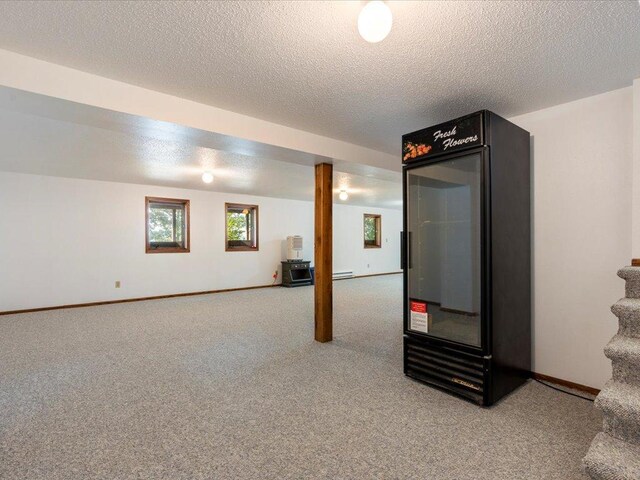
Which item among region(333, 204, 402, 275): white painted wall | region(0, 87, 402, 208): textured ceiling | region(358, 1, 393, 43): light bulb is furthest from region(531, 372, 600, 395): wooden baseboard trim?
region(333, 204, 402, 275): white painted wall

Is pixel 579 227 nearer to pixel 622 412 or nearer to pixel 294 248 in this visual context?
pixel 622 412

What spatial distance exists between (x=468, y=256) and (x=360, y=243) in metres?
7.86

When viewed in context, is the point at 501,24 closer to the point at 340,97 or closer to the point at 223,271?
the point at 340,97

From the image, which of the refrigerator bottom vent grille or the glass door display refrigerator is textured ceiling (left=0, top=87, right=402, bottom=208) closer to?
the glass door display refrigerator

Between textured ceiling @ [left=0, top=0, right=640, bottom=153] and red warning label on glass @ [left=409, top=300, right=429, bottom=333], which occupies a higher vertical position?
textured ceiling @ [left=0, top=0, right=640, bottom=153]

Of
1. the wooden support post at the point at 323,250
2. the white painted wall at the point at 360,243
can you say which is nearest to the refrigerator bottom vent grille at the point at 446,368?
the wooden support post at the point at 323,250

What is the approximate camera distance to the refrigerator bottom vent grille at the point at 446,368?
230 centimetres

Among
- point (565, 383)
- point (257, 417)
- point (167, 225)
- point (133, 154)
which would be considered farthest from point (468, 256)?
point (167, 225)

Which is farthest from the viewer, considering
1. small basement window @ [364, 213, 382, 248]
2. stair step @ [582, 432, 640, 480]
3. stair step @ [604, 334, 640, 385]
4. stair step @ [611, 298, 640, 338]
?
small basement window @ [364, 213, 382, 248]

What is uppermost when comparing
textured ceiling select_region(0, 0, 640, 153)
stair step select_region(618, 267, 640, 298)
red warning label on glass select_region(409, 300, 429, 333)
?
textured ceiling select_region(0, 0, 640, 153)

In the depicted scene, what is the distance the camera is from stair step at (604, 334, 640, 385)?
1645mm

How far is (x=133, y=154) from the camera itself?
4184 mm

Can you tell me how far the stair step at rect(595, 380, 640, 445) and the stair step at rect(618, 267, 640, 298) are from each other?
2.04ft

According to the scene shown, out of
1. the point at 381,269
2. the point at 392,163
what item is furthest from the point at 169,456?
the point at 381,269
